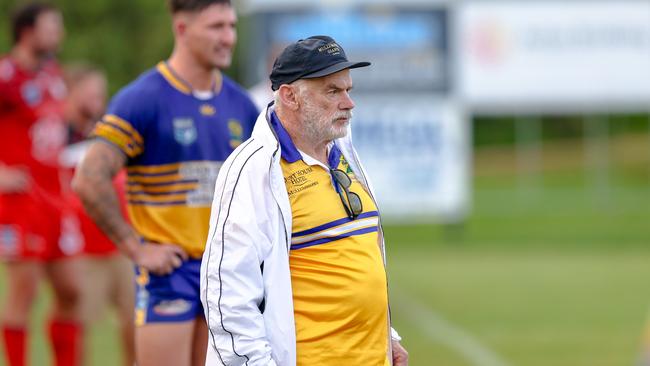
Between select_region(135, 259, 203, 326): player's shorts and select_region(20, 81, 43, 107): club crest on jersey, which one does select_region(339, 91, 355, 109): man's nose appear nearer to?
select_region(135, 259, 203, 326): player's shorts

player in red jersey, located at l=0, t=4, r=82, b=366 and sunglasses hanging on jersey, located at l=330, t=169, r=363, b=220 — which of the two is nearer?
sunglasses hanging on jersey, located at l=330, t=169, r=363, b=220

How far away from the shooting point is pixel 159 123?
249 inches

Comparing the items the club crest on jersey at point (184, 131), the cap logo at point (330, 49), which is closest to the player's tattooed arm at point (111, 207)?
the club crest on jersey at point (184, 131)

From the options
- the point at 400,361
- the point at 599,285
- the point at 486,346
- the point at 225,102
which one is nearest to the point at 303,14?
the point at 599,285

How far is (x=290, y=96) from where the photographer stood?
4863 mm

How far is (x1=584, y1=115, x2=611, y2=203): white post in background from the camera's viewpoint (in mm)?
37250

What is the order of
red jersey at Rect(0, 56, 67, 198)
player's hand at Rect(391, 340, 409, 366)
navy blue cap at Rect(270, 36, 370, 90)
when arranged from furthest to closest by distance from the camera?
red jersey at Rect(0, 56, 67, 198), player's hand at Rect(391, 340, 409, 366), navy blue cap at Rect(270, 36, 370, 90)

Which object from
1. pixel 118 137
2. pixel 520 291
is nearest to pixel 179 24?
pixel 118 137

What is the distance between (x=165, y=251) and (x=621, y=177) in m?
35.6

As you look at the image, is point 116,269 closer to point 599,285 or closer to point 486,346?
point 486,346

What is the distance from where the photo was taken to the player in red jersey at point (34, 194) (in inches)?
356

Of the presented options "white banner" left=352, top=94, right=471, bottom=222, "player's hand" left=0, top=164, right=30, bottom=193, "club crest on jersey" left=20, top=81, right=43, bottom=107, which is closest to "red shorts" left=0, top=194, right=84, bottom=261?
"player's hand" left=0, top=164, right=30, bottom=193

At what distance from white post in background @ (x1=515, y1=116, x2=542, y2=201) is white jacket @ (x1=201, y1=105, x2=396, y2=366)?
3610 cm

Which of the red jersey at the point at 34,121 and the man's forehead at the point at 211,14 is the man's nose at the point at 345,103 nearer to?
the man's forehead at the point at 211,14
